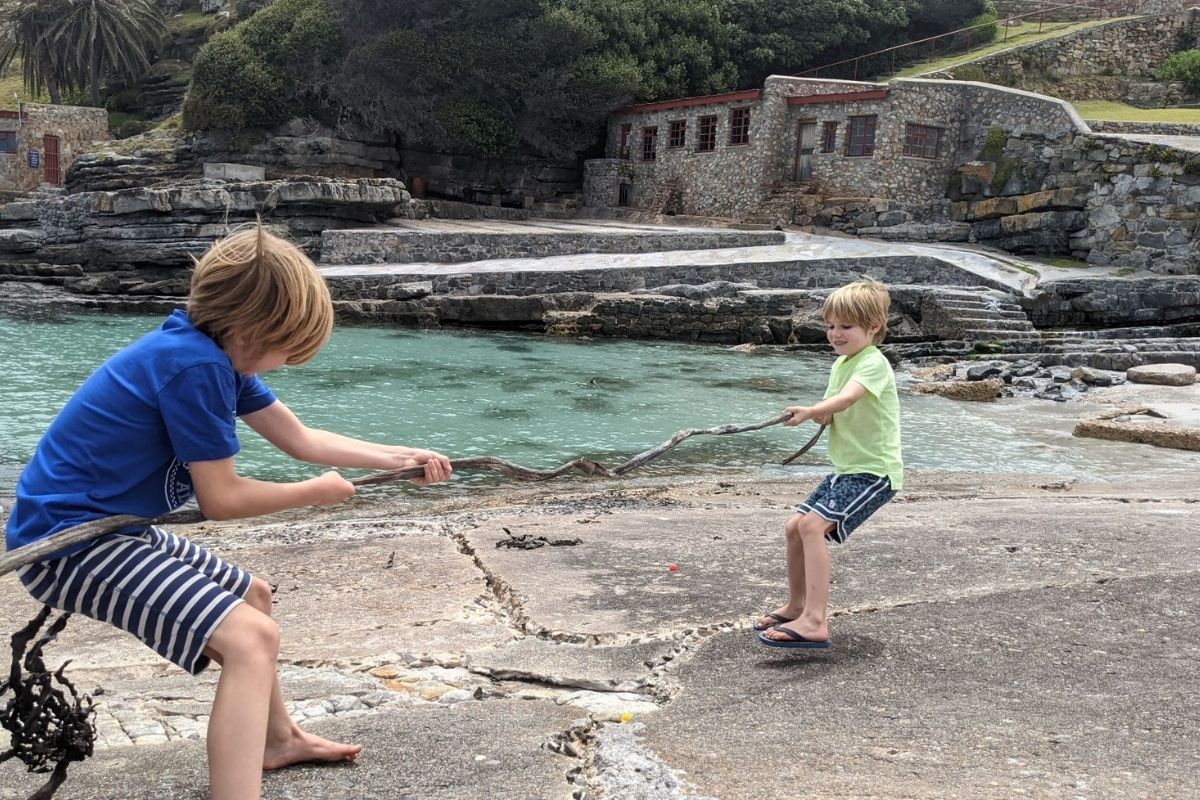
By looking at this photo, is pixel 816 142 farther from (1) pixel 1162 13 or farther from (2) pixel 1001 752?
(2) pixel 1001 752

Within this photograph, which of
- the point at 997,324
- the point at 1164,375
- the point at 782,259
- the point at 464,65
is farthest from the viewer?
the point at 464,65

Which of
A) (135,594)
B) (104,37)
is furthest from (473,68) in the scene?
(135,594)

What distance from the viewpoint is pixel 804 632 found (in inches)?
139

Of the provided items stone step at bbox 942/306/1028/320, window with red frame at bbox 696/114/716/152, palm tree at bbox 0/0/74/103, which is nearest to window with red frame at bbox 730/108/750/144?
window with red frame at bbox 696/114/716/152

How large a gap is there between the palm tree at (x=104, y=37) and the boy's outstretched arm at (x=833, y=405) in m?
46.2

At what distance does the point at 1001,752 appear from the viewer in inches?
108

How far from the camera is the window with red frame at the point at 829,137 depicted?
31422 mm

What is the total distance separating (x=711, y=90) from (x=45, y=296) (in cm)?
2326

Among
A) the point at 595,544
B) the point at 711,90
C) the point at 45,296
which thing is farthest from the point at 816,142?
the point at 595,544

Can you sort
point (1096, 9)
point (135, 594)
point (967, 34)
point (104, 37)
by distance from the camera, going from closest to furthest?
point (135, 594)
point (1096, 9)
point (967, 34)
point (104, 37)

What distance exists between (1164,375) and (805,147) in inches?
723

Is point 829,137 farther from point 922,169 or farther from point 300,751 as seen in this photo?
point 300,751

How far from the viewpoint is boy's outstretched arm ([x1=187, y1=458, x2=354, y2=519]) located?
7.38ft

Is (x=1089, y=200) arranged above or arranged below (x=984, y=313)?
above
